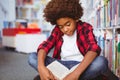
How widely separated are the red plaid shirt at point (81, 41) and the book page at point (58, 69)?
123 mm

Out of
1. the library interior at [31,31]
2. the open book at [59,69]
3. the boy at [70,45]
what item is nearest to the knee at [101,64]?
the boy at [70,45]

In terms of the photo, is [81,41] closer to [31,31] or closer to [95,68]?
[95,68]

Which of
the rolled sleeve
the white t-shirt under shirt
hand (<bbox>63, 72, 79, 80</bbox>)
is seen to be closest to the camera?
hand (<bbox>63, 72, 79, 80</bbox>)

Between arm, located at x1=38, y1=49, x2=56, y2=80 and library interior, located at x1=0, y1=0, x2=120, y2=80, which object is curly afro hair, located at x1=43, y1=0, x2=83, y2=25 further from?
library interior, located at x1=0, y1=0, x2=120, y2=80

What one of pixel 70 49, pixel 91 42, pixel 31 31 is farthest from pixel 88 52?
pixel 31 31

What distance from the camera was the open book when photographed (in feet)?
3.80

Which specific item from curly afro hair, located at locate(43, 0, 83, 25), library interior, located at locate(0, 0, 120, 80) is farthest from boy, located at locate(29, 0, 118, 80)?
library interior, located at locate(0, 0, 120, 80)

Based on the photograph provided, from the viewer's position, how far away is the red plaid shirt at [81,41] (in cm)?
121

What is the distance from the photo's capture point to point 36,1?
5.45m

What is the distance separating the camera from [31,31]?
13.9 feet

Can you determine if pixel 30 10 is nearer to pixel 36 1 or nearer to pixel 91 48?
pixel 36 1

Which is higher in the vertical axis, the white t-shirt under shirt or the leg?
the white t-shirt under shirt

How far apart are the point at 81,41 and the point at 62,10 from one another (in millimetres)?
180

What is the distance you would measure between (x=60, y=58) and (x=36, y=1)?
13.7 feet
